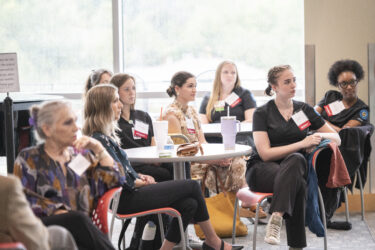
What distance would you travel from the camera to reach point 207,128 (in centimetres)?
502

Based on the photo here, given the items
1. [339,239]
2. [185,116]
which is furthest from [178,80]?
[339,239]

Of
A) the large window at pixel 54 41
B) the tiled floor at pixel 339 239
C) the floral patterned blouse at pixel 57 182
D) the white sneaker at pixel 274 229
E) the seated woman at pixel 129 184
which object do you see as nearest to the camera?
the floral patterned blouse at pixel 57 182

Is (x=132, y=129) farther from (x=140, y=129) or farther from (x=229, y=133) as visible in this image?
(x=229, y=133)

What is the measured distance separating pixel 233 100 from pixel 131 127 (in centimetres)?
170

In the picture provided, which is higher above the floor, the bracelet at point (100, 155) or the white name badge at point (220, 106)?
the white name badge at point (220, 106)

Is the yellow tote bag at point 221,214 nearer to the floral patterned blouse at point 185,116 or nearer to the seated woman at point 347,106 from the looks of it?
the floral patterned blouse at point 185,116

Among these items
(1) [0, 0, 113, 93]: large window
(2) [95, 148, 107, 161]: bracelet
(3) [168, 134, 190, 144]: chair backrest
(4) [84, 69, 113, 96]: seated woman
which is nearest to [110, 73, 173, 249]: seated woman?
(3) [168, 134, 190, 144]: chair backrest

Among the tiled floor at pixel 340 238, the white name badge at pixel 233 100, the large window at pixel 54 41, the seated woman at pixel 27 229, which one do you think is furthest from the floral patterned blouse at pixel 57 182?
the large window at pixel 54 41

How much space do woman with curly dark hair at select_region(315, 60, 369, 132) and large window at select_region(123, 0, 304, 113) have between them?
1021 millimetres

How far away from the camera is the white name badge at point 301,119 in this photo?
12.8 ft

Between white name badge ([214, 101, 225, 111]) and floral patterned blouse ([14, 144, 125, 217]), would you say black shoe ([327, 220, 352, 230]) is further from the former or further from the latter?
floral patterned blouse ([14, 144, 125, 217])

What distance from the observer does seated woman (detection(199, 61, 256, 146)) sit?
18.2ft

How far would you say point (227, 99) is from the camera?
18.3ft

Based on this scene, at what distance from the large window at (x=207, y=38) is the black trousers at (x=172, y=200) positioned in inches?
115
